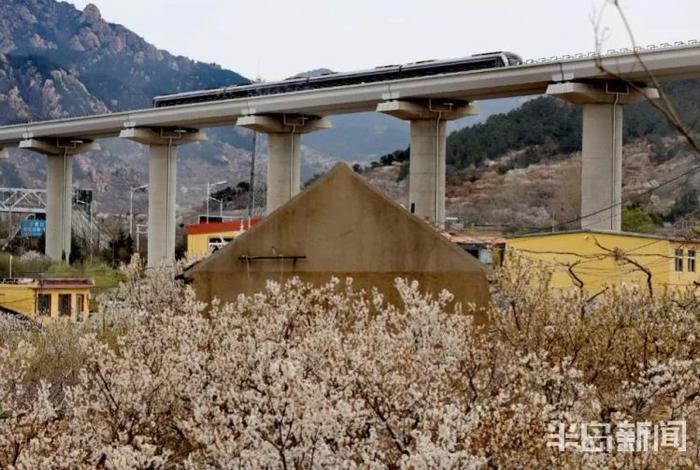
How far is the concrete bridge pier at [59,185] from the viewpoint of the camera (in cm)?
8600

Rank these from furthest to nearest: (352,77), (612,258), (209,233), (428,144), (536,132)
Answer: (536,132)
(209,233)
(352,77)
(428,144)
(612,258)

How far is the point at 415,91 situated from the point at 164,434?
46.3m

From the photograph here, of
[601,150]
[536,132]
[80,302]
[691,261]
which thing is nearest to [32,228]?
[536,132]

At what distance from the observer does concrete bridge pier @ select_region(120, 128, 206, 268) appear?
75688 millimetres

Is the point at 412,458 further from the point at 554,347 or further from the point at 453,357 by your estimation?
the point at 554,347

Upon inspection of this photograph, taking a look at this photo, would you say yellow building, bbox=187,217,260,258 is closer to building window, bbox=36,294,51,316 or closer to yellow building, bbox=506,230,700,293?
building window, bbox=36,294,51,316

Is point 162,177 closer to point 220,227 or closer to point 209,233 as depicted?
point 209,233

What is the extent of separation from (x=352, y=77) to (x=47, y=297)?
17968mm

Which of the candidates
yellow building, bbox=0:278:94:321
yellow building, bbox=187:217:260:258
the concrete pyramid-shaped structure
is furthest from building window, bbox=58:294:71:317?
the concrete pyramid-shaped structure

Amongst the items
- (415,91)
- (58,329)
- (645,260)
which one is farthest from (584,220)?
(58,329)

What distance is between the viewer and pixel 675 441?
1268cm

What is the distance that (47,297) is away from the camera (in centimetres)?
6219

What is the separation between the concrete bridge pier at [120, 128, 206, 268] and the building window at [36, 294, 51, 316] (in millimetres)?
13501

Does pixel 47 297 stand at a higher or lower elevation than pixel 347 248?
lower
